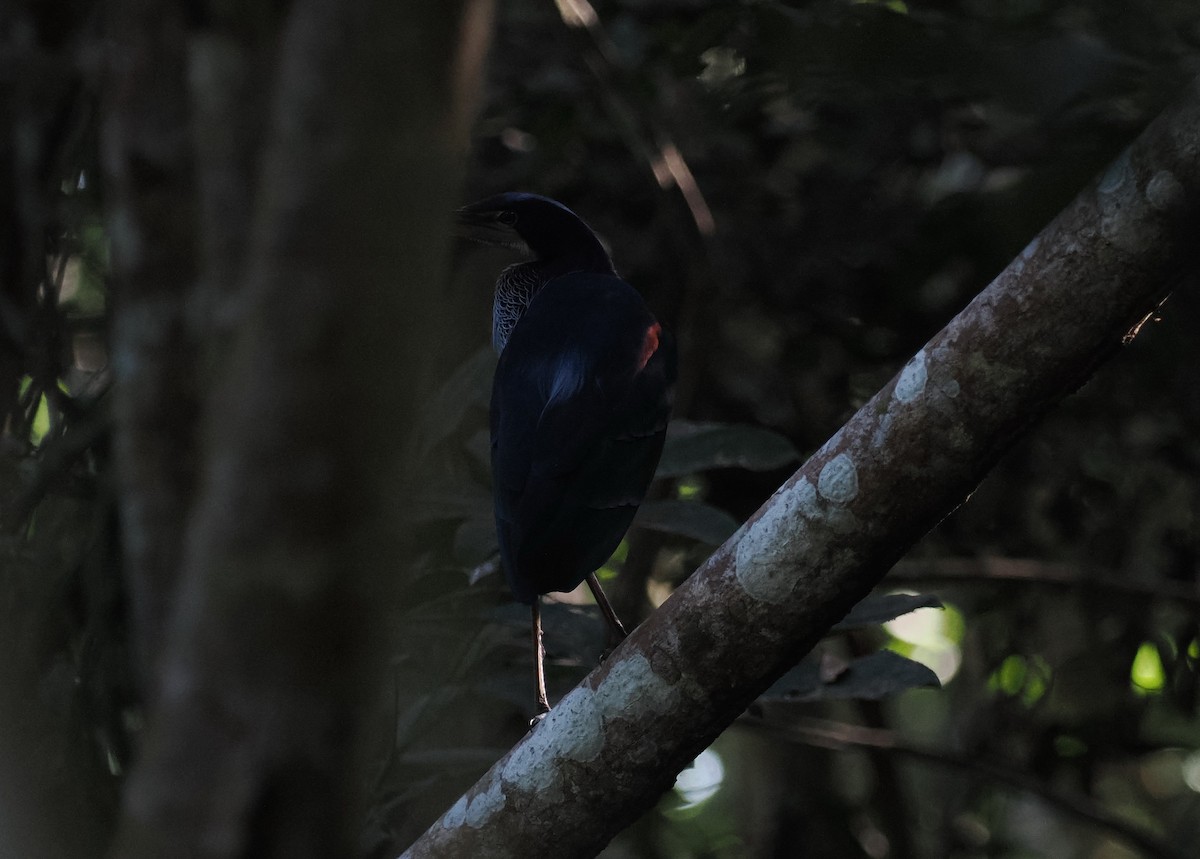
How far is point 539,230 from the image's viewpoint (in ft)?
11.2

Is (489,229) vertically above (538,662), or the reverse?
(489,229)

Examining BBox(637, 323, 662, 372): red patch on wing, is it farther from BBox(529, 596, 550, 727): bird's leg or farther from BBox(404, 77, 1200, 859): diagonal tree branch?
BBox(404, 77, 1200, 859): diagonal tree branch

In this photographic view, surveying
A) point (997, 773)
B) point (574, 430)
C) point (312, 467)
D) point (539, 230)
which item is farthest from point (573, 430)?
point (997, 773)

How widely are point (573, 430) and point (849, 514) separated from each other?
3.17ft

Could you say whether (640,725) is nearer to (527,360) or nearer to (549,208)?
(527,360)

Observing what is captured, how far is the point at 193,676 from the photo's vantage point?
1.28 m

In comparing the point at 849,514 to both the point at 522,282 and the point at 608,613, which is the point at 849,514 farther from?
the point at 522,282

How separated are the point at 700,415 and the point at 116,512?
203 cm

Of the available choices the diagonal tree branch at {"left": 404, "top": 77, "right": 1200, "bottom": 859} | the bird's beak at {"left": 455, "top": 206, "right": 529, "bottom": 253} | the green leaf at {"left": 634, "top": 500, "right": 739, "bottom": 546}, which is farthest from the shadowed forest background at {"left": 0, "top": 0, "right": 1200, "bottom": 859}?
the bird's beak at {"left": 455, "top": 206, "right": 529, "bottom": 253}

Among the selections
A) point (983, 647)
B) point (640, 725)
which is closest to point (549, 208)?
point (640, 725)

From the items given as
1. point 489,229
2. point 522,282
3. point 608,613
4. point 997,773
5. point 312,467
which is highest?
point 312,467

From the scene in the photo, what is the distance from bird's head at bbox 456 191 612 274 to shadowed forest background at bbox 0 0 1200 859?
1.21 ft

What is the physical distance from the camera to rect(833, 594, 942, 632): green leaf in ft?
7.79

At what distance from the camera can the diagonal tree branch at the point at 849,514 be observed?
1756mm
